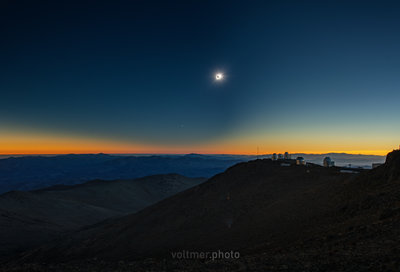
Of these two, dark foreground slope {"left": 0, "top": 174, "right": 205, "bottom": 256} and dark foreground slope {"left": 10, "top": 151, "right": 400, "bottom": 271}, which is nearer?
dark foreground slope {"left": 10, "top": 151, "right": 400, "bottom": 271}

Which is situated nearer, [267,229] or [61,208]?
[267,229]

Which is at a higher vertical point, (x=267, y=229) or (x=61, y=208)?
(x=267, y=229)

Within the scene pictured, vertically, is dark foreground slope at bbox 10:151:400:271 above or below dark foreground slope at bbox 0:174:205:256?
above

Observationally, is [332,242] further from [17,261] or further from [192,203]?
[17,261]
